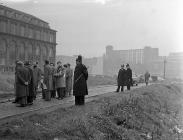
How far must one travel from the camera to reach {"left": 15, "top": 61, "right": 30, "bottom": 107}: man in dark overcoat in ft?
47.1

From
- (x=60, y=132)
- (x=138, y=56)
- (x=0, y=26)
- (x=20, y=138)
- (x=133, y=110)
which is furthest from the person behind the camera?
(x=138, y=56)

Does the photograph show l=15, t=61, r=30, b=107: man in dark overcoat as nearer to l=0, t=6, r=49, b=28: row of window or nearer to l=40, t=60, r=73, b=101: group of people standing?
l=40, t=60, r=73, b=101: group of people standing

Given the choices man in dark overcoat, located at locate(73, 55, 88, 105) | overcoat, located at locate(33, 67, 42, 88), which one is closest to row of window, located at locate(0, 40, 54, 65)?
overcoat, located at locate(33, 67, 42, 88)

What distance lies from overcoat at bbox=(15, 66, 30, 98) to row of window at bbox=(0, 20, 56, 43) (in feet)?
199

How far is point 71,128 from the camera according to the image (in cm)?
901

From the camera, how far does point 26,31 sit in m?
82.7

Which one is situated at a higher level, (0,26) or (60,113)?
(0,26)

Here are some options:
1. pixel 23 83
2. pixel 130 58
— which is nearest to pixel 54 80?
pixel 23 83

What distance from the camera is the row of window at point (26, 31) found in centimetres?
7438

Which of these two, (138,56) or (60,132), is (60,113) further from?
(138,56)

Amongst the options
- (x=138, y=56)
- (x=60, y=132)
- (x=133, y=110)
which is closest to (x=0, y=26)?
(x=133, y=110)

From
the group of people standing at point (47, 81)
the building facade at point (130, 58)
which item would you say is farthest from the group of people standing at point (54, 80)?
the building facade at point (130, 58)

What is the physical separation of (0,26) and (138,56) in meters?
125

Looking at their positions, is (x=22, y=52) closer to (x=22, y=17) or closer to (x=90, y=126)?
(x=22, y=17)
